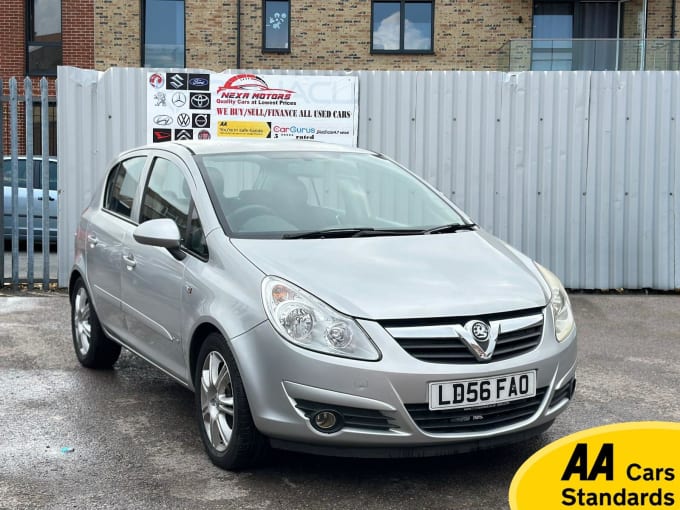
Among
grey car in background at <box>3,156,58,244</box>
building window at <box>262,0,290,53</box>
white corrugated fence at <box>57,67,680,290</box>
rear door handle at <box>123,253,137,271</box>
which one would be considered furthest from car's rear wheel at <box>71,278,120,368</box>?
building window at <box>262,0,290,53</box>

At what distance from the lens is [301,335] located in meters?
3.99

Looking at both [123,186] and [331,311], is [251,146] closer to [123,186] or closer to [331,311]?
[123,186]

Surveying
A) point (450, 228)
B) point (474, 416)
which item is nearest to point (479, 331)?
point (474, 416)

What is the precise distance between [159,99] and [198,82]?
0.46 meters

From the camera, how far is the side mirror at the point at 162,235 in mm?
4793

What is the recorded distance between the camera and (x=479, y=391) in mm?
3984

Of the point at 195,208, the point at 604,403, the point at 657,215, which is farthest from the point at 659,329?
the point at 195,208

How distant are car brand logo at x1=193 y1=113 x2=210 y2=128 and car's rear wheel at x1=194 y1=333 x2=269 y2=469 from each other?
5.83 metres

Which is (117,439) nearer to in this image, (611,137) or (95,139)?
(95,139)

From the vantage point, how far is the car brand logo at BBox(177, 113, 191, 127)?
10086 millimetres

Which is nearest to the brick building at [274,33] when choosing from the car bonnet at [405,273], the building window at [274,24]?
the building window at [274,24]

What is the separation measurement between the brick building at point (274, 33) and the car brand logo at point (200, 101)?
39.5 feet

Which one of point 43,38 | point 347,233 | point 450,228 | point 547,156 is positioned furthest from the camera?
point 43,38

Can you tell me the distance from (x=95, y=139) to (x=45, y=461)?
615 cm
